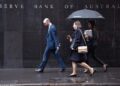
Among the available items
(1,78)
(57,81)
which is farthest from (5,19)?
(57,81)

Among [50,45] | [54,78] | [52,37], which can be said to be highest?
[52,37]

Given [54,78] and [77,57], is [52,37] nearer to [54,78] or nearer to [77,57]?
[77,57]

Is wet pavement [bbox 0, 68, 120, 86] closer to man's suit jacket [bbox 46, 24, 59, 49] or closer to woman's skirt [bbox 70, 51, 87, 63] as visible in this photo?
woman's skirt [bbox 70, 51, 87, 63]

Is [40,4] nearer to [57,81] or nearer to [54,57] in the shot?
→ [54,57]

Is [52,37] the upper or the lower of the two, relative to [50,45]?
upper

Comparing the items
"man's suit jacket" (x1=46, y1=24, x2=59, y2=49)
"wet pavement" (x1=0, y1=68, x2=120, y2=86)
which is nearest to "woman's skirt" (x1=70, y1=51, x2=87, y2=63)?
"wet pavement" (x1=0, y1=68, x2=120, y2=86)

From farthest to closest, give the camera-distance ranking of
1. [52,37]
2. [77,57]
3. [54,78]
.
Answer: [52,37]
[77,57]
[54,78]

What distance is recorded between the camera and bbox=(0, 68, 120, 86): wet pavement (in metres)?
14.1

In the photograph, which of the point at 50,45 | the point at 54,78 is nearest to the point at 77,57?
the point at 54,78

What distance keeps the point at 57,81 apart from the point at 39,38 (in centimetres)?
425

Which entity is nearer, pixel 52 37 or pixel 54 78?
pixel 54 78

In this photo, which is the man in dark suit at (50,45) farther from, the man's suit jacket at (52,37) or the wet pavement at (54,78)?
the wet pavement at (54,78)

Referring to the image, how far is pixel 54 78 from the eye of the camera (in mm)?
15336

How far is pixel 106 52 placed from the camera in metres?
18.7
